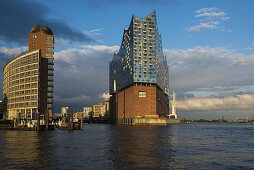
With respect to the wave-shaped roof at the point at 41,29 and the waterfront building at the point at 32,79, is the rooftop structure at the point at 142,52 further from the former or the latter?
the wave-shaped roof at the point at 41,29

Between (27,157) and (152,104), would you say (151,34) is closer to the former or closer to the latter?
(152,104)

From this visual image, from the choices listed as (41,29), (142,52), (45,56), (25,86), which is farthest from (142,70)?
(25,86)

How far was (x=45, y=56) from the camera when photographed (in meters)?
170

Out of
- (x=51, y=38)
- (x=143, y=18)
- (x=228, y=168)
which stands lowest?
(x=228, y=168)

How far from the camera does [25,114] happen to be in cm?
15488

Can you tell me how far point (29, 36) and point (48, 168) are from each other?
159 meters

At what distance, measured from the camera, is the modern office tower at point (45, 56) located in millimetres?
162875

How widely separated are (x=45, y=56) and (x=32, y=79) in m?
20.8

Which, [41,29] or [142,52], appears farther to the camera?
[142,52]

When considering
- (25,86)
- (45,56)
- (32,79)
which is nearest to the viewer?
(32,79)

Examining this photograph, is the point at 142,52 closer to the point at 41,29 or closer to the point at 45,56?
the point at 45,56

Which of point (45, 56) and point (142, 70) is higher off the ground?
point (45, 56)

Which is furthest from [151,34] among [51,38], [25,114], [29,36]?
[25,114]

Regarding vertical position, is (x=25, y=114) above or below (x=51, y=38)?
below
